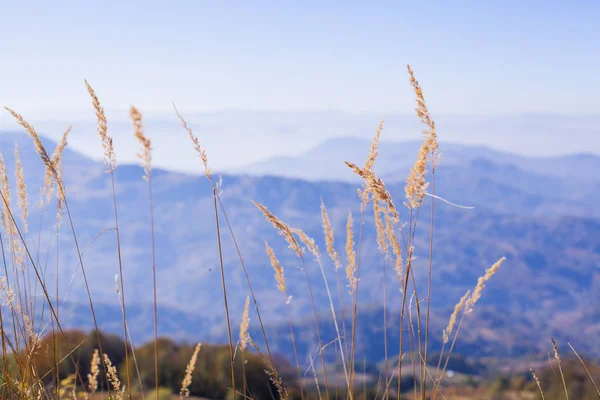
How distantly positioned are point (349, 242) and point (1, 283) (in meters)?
1.31

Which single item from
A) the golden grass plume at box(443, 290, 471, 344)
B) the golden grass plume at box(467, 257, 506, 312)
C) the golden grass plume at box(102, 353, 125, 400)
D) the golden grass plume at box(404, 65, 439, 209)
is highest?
the golden grass plume at box(404, 65, 439, 209)

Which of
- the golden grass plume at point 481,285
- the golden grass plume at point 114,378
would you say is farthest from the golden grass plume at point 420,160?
the golden grass plume at point 114,378

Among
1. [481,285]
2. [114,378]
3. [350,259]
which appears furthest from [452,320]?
[114,378]

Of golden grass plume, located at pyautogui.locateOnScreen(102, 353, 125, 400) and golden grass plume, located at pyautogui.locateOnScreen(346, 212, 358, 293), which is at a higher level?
golden grass plume, located at pyautogui.locateOnScreen(346, 212, 358, 293)

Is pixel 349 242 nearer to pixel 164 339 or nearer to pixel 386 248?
pixel 386 248

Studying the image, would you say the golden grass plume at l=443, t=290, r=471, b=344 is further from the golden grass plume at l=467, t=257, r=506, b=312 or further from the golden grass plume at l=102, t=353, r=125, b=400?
the golden grass plume at l=102, t=353, r=125, b=400

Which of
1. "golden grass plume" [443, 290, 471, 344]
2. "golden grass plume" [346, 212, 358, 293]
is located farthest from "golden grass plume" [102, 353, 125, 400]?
"golden grass plume" [443, 290, 471, 344]

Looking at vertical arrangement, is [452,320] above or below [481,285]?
below

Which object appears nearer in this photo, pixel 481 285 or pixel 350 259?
pixel 481 285

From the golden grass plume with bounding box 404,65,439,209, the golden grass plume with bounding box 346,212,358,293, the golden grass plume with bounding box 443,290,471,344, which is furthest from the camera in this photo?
the golden grass plume with bounding box 346,212,358,293

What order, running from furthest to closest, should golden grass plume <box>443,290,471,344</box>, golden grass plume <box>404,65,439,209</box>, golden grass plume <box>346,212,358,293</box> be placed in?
1. golden grass plume <box>346,212,358,293</box>
2. golden grass plume <box>443,290,471,344</box>
3. golden grass plume <box>404,65,439,209</box>

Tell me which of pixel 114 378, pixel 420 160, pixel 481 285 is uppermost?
pixel 420 160

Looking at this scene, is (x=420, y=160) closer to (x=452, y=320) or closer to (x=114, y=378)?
(x=452, y=320)

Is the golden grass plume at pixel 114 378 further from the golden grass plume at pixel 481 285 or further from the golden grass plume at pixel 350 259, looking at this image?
the golden grass plume at pixel 481 285
